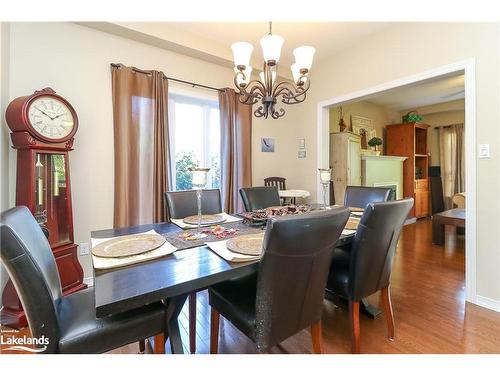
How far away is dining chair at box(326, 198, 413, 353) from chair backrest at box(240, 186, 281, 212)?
3.31 feet

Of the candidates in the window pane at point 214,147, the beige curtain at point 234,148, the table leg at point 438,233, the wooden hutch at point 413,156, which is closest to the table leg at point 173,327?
the beige curtain at point 234,148

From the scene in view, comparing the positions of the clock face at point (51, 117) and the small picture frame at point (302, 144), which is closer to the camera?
the clock face at point (51, 117)

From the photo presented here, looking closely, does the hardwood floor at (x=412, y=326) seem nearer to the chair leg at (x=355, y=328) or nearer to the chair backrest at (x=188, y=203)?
the chair leg at (x=355, y=328)

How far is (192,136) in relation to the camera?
10.2 ft

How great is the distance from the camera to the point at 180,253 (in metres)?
1.17

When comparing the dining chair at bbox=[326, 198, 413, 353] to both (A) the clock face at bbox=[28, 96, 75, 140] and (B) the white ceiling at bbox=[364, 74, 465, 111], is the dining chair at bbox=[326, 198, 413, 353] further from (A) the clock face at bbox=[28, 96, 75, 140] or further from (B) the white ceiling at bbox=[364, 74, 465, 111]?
(B) the white ceiling at bbox=[364, 74, 465, 111]

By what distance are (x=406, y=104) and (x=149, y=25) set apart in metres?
5.28

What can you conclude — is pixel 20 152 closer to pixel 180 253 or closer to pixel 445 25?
pixel 180 253

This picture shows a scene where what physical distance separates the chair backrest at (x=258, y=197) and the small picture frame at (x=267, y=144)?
1227 millimetres

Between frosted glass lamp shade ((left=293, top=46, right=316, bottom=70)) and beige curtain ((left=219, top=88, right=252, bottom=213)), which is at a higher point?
frosted glass lamp shade ((left=293, top=46, right=316, bottom=70))

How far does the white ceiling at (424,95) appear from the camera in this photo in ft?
13.4

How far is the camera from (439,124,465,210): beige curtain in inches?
210

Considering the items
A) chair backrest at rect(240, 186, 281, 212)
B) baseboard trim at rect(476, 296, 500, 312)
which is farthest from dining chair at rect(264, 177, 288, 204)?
baseboard trim at rect(476, 296, 500, 312)
